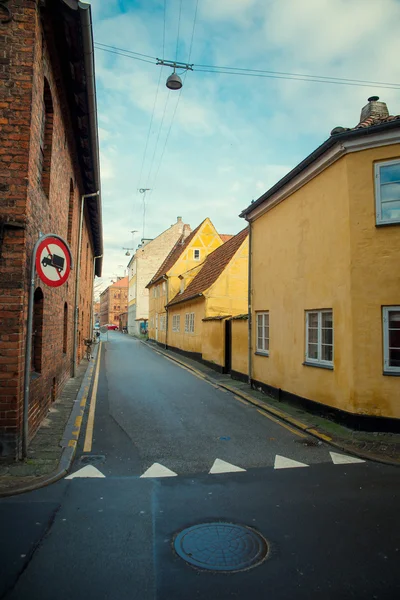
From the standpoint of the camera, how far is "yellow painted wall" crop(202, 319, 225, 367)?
57.1ft

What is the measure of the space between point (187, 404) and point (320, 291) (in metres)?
4.43

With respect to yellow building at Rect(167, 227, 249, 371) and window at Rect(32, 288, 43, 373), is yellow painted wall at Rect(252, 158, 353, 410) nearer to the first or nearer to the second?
yellow building at Rect(167, 227, 249, 371)

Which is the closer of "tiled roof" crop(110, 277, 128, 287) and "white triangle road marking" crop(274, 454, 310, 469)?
"white triangle road marking" crop(274, 454, 310, 469)

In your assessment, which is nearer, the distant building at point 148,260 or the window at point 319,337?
the window at point 319,337

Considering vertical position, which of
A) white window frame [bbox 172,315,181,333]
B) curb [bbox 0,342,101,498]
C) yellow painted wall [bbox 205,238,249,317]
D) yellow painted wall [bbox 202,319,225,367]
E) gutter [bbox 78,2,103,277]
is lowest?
curb [bbox 0,342,101,498]

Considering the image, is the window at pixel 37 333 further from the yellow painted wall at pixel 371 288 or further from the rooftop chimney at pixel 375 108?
the rooftop chimney at pixel 375 108

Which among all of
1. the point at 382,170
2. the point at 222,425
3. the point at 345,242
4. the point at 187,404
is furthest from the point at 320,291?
the point at 187,404

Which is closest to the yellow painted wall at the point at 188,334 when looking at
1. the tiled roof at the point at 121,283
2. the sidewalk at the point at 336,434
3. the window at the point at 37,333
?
the sidewalk at the point at 336,434

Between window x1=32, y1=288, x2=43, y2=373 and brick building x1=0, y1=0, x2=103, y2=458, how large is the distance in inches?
0.8

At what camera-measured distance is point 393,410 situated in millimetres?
7648

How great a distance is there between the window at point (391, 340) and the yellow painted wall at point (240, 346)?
6.23 m

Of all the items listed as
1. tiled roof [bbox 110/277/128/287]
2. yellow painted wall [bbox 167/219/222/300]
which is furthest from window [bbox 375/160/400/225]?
tiled roof [bbox 110/277/128/287]

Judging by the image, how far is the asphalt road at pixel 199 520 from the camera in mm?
3234

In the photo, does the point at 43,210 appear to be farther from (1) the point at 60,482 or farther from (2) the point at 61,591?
(2) the point at 61,591
